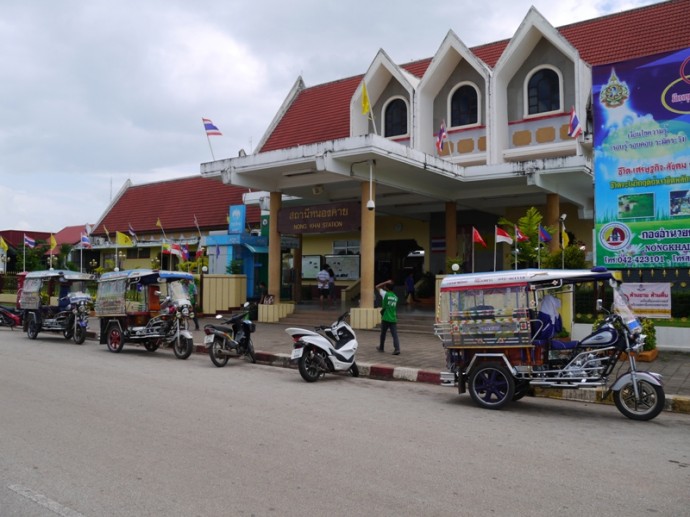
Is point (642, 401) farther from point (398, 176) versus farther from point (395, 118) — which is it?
point (395, 118)

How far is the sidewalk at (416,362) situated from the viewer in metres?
9.13

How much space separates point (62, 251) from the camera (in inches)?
1449

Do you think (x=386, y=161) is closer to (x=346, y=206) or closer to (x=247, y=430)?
(x=346, y=206)

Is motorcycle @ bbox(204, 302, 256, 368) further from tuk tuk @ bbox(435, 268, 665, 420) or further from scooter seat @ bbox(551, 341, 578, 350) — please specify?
scooter seat @ bbox(551, 341, 578, 350)

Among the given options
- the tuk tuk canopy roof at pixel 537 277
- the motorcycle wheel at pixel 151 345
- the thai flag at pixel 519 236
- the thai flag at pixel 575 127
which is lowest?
the motorcycle wheel at pixel 151 345

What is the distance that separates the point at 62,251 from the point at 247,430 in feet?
114

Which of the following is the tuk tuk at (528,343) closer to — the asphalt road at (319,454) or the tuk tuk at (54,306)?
the asphalt road at (319,454)

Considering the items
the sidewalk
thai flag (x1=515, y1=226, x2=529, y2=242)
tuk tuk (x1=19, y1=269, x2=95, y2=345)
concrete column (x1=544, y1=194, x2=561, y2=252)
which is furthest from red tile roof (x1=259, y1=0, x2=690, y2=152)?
tuk tuk (x1=19, y1=269, x2=95, y2=345)

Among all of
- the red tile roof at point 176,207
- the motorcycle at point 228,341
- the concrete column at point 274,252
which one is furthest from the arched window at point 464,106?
the red tile roof at point 176,207

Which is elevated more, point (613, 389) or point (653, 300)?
point (653, 300)

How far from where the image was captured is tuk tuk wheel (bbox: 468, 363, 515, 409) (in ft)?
25.8

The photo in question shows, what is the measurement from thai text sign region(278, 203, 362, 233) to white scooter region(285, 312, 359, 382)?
7.31 m

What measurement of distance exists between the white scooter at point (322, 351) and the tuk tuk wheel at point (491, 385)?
2.92m

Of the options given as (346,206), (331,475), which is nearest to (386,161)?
(346,206)
